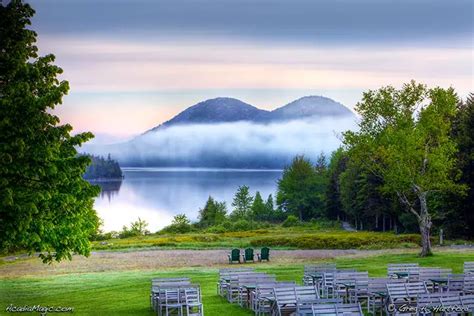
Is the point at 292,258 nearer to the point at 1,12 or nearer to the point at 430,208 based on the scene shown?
the point at 430,208

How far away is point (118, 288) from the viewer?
33.8 meters

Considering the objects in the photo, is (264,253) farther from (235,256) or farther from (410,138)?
(410,138)

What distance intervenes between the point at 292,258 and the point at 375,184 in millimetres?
35757

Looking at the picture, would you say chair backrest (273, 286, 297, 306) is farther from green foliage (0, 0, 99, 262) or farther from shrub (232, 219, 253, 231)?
shrub (232, 219, 253, 231)

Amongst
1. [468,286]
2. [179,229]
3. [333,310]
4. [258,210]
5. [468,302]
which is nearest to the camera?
[333,310]

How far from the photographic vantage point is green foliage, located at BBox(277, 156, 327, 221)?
137375 mm

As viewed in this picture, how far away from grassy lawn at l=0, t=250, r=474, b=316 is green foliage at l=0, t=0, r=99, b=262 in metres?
2.98

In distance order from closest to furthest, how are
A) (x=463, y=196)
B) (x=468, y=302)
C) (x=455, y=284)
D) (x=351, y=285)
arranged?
(x=468, y=302), (x=455, y=284), (x=351, y=285), (x=463, y=196)

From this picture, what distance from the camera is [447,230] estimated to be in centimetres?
7062

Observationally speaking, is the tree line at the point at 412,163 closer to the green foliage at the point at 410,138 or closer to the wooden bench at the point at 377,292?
the green foliage at the point at 410,138

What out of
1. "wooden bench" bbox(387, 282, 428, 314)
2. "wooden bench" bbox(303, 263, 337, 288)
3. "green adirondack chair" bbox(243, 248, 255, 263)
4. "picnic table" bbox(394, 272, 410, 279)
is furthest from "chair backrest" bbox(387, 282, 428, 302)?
"green adirondack chair" bbox(243, 248, 255, 263)

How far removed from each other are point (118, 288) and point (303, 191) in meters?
106

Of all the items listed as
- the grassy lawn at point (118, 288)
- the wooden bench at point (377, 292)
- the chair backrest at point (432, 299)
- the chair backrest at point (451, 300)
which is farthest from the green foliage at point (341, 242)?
the chair backrest at point (432, 299)

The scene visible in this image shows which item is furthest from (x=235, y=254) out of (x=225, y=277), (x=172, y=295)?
(x=172, y=295)
